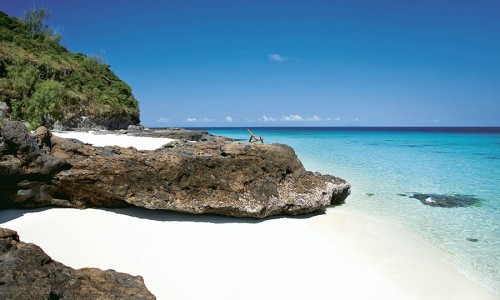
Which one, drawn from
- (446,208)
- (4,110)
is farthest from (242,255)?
(4,110)

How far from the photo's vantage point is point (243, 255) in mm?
6422

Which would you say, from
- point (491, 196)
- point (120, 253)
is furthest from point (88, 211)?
point (491, 196)

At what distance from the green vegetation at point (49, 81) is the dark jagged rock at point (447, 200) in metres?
21.2

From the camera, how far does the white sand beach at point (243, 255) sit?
5426 mm

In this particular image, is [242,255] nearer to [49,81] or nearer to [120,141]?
[120,141]

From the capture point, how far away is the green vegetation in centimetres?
2380

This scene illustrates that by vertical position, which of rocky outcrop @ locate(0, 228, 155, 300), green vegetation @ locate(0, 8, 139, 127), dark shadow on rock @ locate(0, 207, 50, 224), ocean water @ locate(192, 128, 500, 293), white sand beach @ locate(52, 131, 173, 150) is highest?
green vegetation @ locate(0, 8, 139, 127)

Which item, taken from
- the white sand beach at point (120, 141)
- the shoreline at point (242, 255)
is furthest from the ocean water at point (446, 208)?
the white sand beach at point (120, 141)

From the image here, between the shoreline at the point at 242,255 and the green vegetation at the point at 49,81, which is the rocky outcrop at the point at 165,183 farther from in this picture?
the green vegetation at the point at 49,81

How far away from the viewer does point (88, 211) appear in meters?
7.93

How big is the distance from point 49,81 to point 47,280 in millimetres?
26468

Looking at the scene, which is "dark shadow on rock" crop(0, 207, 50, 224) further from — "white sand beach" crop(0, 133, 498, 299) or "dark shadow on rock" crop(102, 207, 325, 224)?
"dark shadow on rock" crop(102, 207, 325, 224)

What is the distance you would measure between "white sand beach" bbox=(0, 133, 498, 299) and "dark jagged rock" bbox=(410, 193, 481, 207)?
4803 mm

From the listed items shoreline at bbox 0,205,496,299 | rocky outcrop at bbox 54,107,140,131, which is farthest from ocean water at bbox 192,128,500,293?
rocky outcrop at bbox 54,107,140,131
